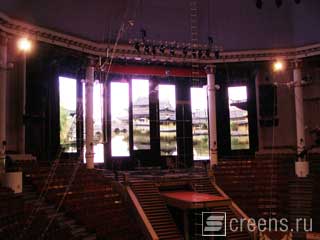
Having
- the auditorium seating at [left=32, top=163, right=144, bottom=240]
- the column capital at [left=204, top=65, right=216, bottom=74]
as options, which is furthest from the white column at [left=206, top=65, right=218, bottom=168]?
the auditorium seating at [left=32, top=163, right=144, bottom=240]

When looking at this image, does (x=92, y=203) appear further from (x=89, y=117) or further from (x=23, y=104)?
(x=23, y=104)

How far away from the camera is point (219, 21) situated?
21.0 metres

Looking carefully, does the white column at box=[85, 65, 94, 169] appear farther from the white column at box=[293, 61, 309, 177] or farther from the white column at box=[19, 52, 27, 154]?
the white column at box=[293, 61, 309, 177]

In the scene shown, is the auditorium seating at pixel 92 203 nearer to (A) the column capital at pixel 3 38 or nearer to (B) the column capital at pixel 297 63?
(A) the column capital at pixel 3 38

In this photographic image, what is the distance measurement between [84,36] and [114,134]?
18.4 feet

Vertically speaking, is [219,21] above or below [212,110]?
above

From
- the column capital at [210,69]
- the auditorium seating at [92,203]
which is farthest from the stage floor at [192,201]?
the column capital at [210,69]

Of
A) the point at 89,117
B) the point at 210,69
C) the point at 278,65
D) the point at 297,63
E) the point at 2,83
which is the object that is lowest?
the point at 89,117

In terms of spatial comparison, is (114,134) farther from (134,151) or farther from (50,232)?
(50,232)

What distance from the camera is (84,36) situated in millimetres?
18062

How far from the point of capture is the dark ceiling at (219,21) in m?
19.0

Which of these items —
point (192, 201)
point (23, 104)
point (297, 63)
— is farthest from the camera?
point (297, 63)

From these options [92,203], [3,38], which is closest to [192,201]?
[92,203]

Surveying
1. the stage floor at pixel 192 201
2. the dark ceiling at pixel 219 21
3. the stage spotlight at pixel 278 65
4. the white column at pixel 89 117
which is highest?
the dark ceiling at pixel 219 21
